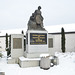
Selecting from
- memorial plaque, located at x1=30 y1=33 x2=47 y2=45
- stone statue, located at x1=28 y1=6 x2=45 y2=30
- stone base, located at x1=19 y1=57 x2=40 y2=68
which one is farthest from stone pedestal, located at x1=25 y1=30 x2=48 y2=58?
stone base, located at x1=19 y1=57 x2=40 y2=68

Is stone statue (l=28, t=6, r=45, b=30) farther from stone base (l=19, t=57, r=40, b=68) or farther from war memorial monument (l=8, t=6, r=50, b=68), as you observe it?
stone base (l=19, t=57, r=40, b=68)

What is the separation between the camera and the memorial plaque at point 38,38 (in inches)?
352

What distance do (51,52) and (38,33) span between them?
3.11 metres

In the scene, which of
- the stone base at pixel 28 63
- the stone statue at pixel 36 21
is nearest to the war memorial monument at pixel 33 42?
the stone statue at pixel 36 21

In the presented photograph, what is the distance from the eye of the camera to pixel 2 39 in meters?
25.8

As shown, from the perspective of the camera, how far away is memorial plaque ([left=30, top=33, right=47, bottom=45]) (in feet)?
29.3

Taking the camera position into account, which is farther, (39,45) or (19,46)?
(19,46)

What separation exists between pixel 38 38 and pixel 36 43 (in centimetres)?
53

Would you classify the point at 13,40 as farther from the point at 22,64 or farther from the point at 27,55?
the point at 22,64

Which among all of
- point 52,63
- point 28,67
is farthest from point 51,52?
point 28,67

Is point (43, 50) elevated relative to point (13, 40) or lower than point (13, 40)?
lower

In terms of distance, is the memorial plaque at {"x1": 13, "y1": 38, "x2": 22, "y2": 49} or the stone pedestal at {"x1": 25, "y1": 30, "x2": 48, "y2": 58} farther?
the memorial plaque at {"x1": 13, "y1": 38, "x2": 22, "y2": 49}

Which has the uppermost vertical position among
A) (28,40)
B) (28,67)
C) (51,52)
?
(28,40)

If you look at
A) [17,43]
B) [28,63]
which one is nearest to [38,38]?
[17,43]
